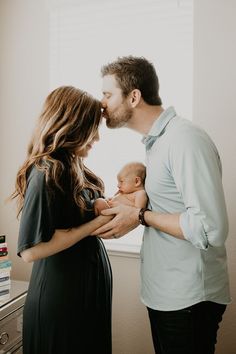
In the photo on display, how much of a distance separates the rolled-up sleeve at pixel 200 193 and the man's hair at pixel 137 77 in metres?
0.37

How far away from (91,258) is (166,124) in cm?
60

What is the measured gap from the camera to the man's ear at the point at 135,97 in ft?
4.86

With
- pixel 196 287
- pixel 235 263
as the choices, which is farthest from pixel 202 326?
pixel 235 263

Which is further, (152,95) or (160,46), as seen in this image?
(160,46)

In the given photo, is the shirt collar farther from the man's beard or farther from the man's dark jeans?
the man's dark jeans

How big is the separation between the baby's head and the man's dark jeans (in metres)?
A: 0.51

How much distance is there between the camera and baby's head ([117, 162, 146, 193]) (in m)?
1.53

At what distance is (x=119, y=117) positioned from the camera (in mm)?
1529

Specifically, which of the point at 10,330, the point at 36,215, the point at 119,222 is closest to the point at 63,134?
the point at 36,215

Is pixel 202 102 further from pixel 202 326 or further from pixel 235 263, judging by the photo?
pixel 202 326

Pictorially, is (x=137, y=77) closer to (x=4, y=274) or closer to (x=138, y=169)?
(x=138, y=169)

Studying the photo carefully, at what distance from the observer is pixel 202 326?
4.30 feet

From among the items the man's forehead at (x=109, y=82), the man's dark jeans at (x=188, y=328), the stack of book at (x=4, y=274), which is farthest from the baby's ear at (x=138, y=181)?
the stack of book at (x=4, y=274)

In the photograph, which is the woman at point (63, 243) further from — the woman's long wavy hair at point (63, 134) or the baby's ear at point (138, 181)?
the baby's ear at point (138, 181)
